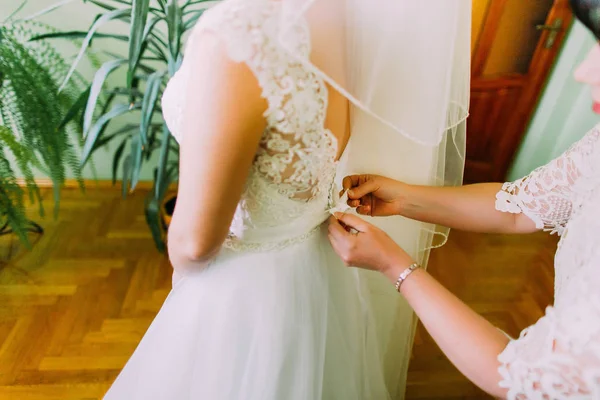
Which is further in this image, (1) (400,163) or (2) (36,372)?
(2) (36,372)

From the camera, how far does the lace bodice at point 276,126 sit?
455 mm

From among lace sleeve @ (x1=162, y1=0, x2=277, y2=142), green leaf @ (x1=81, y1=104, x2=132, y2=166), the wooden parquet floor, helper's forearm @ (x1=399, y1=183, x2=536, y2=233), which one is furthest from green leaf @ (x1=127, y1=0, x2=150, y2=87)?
the wooden parquet floor

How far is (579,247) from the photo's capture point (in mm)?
645

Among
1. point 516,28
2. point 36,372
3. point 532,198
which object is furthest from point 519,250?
point 36,372

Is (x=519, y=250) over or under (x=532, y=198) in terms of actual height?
under

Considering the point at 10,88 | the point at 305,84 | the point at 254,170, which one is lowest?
the point at 10,88

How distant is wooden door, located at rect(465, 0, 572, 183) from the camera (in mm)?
2145

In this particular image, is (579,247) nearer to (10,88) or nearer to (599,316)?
(599,316)

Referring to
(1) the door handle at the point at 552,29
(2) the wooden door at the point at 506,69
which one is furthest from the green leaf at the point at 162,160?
(1) the door handle at the point at 552,29

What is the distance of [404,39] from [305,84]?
0.18 m

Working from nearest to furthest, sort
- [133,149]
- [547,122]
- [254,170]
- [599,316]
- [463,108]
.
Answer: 1. [599,316]
2. [254,170]
3. [463,108]
4. [133,149]
5. [547,122]

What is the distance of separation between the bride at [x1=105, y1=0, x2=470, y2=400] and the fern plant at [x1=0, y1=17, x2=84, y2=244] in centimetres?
93

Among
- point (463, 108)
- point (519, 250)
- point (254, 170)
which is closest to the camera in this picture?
point (254, 170)

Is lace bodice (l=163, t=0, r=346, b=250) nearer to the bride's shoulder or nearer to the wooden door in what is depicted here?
the bride's shoulder
